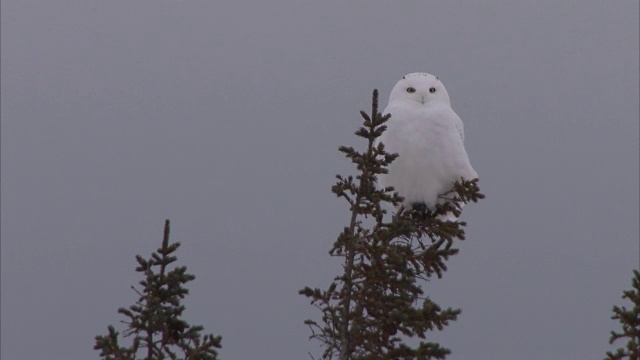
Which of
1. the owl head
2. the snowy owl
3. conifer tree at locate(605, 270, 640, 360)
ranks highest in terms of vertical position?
the owl head

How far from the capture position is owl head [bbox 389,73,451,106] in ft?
42.0

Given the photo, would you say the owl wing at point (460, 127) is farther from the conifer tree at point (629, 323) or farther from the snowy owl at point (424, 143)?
the conifer tree at point (629, 323)

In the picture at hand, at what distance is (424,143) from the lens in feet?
40.7

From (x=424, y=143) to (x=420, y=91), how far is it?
93 cm

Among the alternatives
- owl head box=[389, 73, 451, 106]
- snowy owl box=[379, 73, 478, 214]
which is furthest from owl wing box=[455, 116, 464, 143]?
owl head box=[389, 73, 451, 106]

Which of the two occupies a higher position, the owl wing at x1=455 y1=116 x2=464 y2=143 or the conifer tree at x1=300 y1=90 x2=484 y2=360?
the owl wing at x1=455 y1=116 x2=464 y2=143

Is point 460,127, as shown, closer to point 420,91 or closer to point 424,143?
point 420,91

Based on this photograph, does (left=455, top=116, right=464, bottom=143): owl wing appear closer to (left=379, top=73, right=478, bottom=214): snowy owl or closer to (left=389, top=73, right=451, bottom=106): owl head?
(left=379, top=73, right=478, bottom=214): snowy owl

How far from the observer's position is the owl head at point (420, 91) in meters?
12.8

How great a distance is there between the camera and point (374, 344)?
35.2 ft

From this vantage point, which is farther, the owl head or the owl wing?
the owl wing

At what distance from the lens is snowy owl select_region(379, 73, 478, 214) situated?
12438mm

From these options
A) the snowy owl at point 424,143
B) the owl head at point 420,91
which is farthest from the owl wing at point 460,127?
the owl head at point 420,91

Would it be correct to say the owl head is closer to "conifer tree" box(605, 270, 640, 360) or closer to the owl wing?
the owl wing
